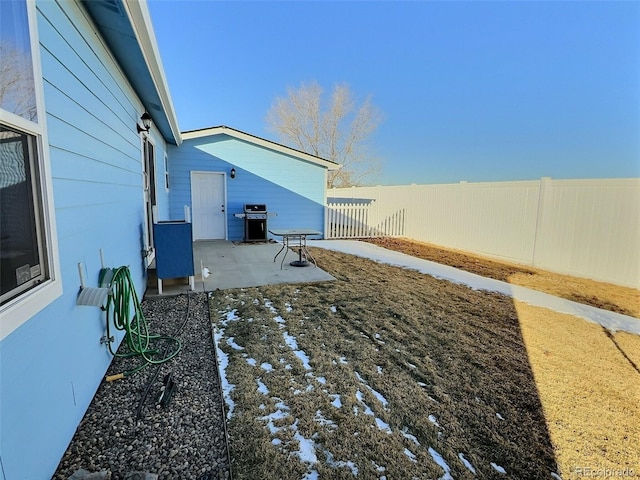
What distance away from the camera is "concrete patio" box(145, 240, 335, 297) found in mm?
4487

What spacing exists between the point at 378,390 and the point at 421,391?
30cm

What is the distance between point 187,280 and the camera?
460 centimetres

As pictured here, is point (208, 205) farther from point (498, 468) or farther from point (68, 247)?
point (498, 468)

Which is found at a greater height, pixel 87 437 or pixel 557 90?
pixel 557 90

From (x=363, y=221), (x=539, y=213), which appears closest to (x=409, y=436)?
(x=539, y=213)

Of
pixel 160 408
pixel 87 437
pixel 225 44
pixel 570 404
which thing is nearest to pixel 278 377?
pixel 160 408

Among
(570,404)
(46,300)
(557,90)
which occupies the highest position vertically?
(557,90)

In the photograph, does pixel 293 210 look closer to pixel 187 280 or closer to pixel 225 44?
pixel 187 280

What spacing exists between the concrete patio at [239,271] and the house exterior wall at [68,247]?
5.17 ft

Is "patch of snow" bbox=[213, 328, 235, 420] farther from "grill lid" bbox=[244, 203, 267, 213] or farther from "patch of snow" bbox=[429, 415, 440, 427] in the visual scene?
"grill lid" bbox=[244, 203, 267, 213]

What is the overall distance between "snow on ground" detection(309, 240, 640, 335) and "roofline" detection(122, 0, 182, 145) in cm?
491

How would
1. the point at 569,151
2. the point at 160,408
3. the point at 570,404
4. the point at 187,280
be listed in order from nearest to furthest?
the point at 160,408 → the point at 570,404 → the point at 187,280 → the point at 569,151

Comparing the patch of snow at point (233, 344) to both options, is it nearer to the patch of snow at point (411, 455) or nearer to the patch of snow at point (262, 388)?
the patch of snow at point (262, 388)

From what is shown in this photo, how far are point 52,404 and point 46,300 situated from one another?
485 millimetres
